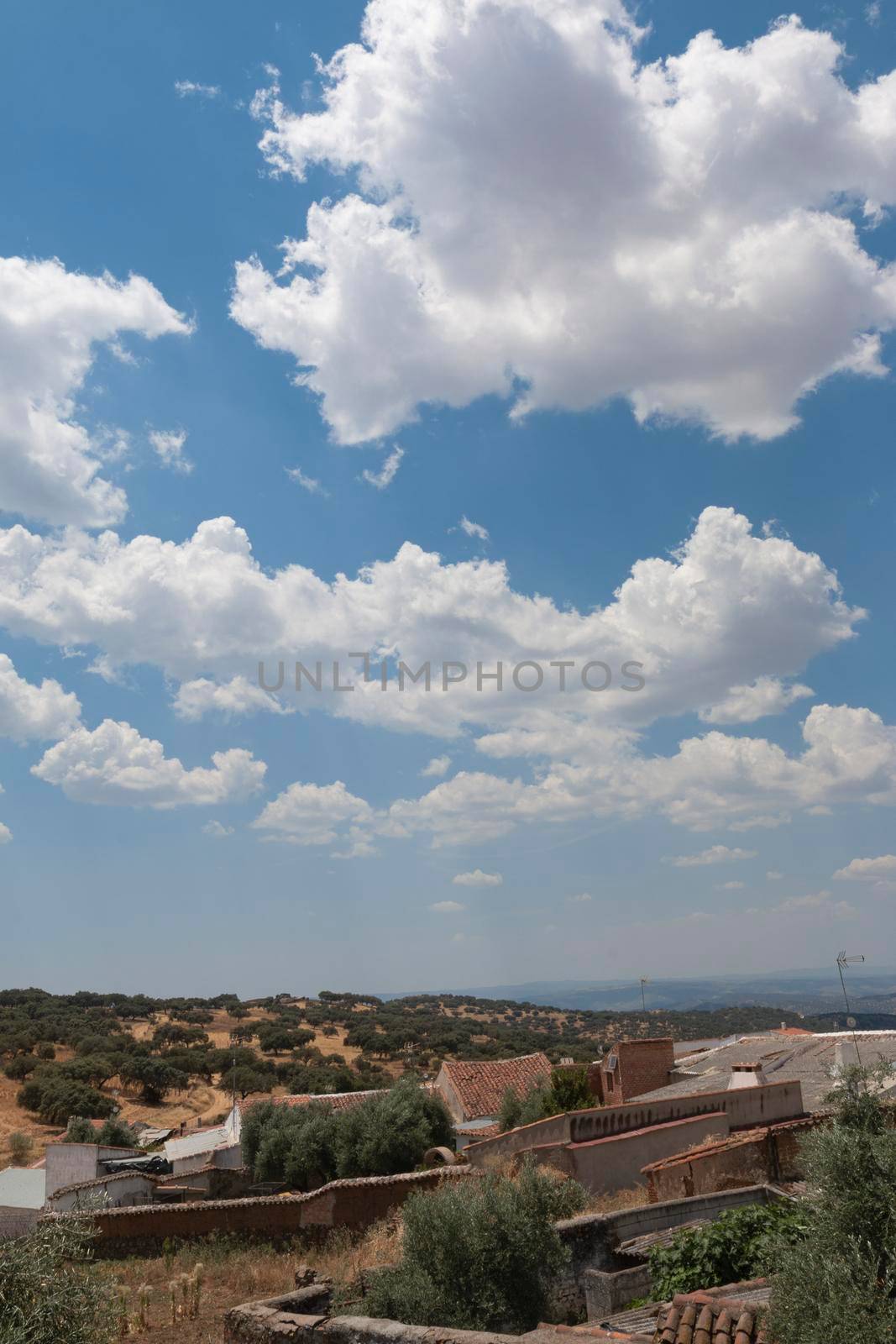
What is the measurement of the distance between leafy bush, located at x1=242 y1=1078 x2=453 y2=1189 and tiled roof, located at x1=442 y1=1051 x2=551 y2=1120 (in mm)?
6116

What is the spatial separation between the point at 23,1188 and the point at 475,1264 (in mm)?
26394

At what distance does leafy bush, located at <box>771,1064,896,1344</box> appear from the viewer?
8125mm

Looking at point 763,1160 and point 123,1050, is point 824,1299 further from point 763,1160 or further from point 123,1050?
point 123,1050

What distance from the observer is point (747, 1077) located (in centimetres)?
2295

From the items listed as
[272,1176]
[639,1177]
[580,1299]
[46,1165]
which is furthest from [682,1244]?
[46,1165]

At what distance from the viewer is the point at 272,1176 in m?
30.0

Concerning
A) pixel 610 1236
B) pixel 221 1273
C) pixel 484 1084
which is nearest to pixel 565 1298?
pixel 610 1236

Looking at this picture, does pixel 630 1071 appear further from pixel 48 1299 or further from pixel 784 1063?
pixel 48 1299

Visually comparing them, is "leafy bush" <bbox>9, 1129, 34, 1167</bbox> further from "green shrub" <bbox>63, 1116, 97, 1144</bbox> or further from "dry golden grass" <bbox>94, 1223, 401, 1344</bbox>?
"dry golden grass" <bbox>94, 1223, 401, 1344</bbox>

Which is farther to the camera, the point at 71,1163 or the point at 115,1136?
the point at 115,1136

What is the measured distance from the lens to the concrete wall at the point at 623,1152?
19.2 metres

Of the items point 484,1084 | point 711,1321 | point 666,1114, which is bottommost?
point 484,1084

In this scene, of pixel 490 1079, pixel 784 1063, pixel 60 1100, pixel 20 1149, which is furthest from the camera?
pixel 60 1100

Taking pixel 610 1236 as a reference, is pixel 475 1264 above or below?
above
